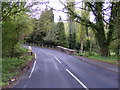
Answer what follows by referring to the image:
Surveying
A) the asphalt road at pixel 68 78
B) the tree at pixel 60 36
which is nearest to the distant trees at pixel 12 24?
the asphalt road at pixel 68 78

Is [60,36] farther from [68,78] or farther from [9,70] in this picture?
[68,78]

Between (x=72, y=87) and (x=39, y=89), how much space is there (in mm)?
1620

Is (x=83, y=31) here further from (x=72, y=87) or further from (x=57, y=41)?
(x=72, y=87)

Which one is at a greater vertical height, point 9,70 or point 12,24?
point 12,24

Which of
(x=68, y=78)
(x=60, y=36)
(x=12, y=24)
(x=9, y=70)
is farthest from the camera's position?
(x=60, y=36)

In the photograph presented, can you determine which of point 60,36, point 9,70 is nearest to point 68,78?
point 9,70

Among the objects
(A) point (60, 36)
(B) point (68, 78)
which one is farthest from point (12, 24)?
(A) point (60, 36)

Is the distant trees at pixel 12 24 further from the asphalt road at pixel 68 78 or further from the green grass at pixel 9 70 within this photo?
the asphalt road at pixel 68 78

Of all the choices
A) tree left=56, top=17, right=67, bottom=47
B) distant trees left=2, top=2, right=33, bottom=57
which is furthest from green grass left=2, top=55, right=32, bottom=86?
tree left=56, top=17, right=67, bottom=47

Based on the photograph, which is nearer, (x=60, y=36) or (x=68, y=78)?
(x=68, y=78)

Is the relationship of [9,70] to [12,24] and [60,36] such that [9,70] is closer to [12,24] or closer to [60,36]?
[12,24]

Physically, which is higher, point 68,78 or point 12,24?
point 12,24

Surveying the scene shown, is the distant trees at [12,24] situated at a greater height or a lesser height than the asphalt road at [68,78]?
greater

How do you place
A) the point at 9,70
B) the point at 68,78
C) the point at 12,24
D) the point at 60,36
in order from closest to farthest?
1. the point at 68,78
2. the point at 9,70
3. the point at 12,24
4. the point at 60,36
